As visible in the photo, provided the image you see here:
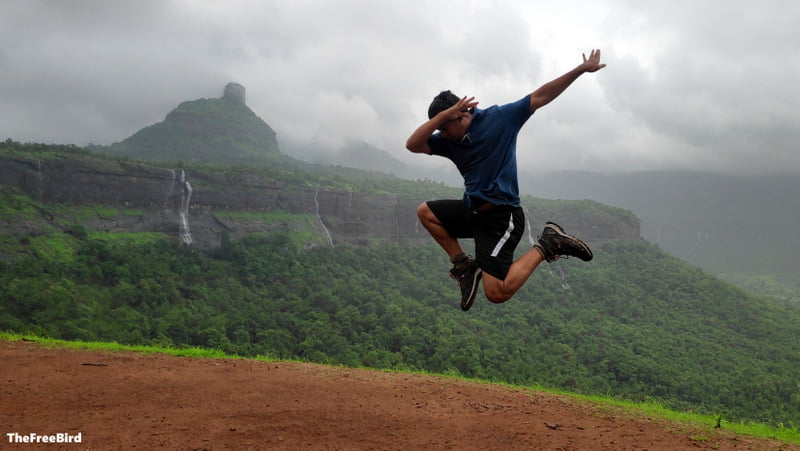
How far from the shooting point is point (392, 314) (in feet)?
149

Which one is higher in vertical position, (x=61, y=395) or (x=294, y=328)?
(x=61, y=395)

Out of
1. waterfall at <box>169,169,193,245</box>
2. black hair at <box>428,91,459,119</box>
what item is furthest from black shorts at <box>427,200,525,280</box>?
waterfall at <box>169,169,193,245</box>

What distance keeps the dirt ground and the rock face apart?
48.6 metres

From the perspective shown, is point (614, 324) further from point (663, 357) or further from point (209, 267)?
point (209, 267)

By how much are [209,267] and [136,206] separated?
1112cm

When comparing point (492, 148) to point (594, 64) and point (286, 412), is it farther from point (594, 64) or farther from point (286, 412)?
point (286, 412)

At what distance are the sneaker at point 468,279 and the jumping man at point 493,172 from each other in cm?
1

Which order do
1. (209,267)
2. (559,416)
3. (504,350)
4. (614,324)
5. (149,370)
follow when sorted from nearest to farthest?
(559,416)
(149,370)
(504,350)
(209,267)
(614,324)

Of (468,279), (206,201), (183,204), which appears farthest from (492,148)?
(206,201)

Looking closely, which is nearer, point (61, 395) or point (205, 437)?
point (205, 437)

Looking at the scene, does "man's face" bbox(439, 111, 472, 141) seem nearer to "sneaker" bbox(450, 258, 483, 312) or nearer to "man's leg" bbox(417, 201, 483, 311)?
"man's leg" bbox(417, 201, 483, 311)

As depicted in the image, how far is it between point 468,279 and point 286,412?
270 centimetres

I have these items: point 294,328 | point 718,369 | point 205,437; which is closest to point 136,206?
point 294,328

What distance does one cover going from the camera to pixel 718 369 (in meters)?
43.2
